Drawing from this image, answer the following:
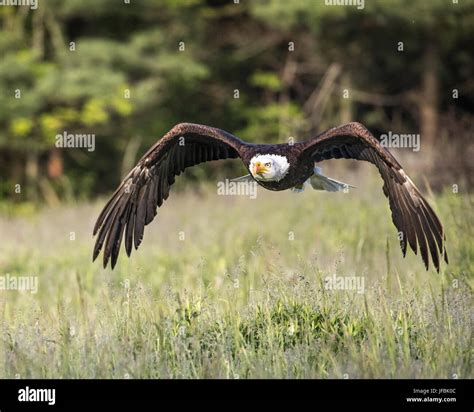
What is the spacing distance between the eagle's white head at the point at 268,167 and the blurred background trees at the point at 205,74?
10.7 m

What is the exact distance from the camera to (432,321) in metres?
6.35

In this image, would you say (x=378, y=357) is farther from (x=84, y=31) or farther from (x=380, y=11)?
(x=84, y=31)

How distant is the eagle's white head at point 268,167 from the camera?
23.3ft

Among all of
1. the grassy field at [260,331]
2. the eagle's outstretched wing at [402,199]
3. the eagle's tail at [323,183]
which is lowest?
the grassy field at [260,331]

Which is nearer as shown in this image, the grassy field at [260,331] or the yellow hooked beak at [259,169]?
the grassy field at [260,331]

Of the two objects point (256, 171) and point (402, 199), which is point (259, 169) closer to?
point (256, 171)

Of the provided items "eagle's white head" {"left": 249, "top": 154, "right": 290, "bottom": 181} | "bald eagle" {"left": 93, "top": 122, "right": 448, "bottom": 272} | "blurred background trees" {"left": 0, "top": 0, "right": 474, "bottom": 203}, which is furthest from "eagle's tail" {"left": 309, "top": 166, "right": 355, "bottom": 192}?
"blurred background trees" {"left": 0, "top": 0, "right": 474, "bottom": 203}

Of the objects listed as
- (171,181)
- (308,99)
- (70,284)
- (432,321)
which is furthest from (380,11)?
(432,321)

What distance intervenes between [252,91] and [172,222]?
12.3 meters

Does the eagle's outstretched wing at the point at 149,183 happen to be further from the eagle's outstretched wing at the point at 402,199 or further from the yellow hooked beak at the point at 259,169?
the eagle's outstretched wing at the point at 402,199

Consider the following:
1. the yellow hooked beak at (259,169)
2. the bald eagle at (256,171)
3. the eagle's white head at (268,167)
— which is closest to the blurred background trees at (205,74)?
the bald eagle at (256,171)

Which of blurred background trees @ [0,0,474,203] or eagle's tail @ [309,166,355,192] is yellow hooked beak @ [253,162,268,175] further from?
blurred background trees @ [0,0,474,203]

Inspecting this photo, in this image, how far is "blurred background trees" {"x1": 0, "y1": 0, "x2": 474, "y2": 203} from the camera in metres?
20.5

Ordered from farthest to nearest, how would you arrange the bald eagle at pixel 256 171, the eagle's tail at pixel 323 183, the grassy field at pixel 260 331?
the eagle's tail at pixel 323 183 → the bald eagle at pixel 256 171 → the grassy field at pixel 260 331
